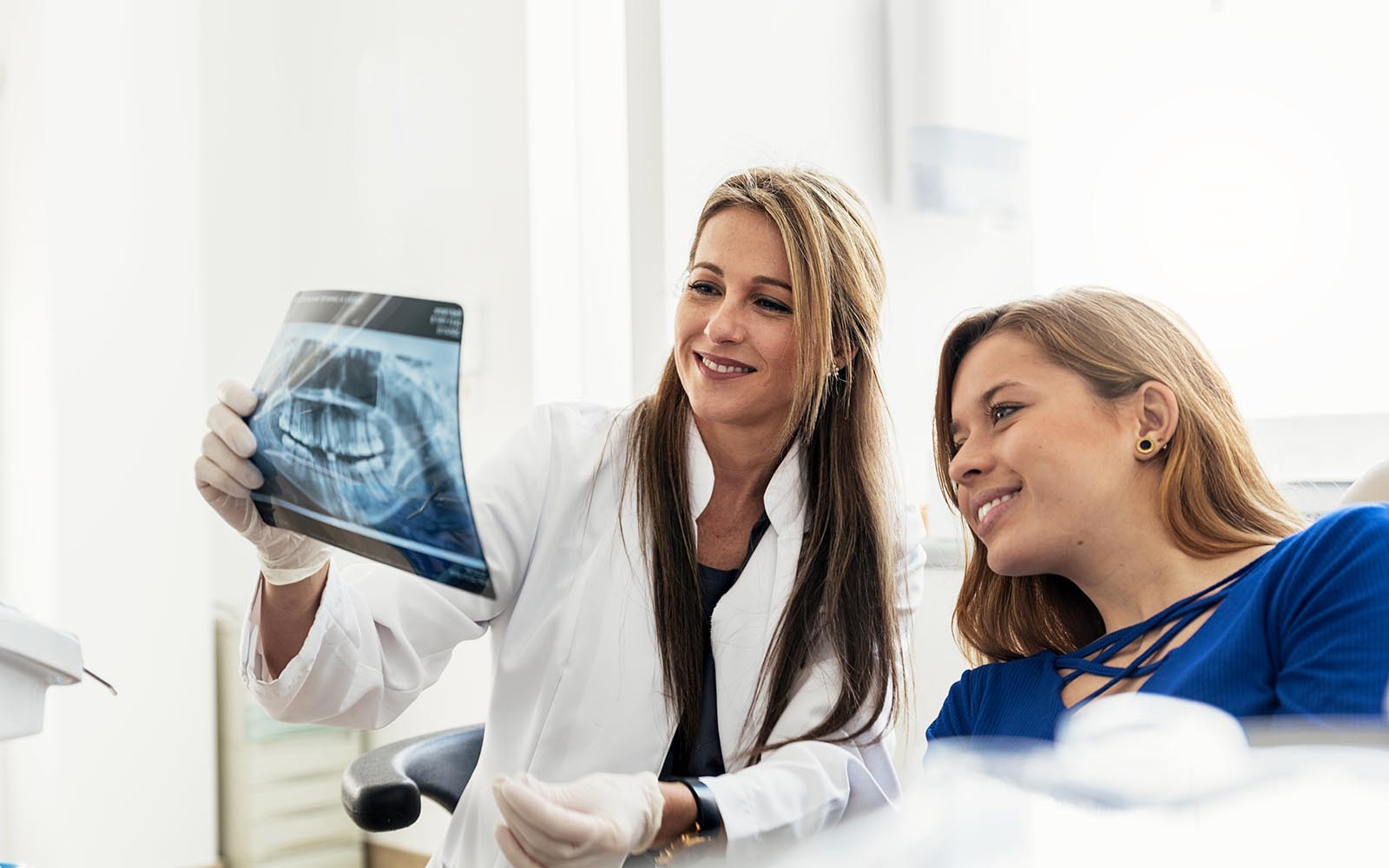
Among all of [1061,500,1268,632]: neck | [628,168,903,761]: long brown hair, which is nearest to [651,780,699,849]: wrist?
[628,168,903,761]: long brown hair

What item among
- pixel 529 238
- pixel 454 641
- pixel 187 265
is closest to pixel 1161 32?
pixel 529 238

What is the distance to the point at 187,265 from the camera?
305 cm

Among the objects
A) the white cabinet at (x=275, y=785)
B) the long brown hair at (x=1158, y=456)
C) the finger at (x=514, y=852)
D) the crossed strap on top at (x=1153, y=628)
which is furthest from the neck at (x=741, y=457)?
the white cabinet at (x=275, y=785)

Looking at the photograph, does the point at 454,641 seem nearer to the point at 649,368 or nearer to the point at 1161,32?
the point at 649,368

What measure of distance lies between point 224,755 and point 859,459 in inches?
85.1

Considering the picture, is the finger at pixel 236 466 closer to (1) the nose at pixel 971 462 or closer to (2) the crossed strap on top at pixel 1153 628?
(1) the nose at pixel 971 462

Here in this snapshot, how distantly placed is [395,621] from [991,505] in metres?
0.65

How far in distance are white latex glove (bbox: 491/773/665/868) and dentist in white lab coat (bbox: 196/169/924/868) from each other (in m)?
0.22

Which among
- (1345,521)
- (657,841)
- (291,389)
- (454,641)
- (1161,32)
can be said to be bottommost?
(657,841)

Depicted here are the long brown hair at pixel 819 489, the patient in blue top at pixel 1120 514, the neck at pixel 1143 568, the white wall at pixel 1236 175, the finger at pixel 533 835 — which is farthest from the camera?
the white wall at pixel 1236 175

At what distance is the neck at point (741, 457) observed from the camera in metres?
1.55

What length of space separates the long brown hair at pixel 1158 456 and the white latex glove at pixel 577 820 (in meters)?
0.47

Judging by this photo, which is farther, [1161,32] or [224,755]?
[224,755]

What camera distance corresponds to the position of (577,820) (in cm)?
95
